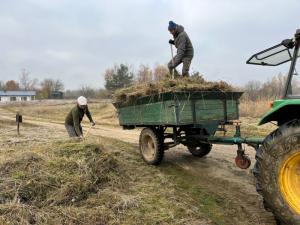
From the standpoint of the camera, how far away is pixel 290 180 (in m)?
4.39

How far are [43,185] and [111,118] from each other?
21.8 meters

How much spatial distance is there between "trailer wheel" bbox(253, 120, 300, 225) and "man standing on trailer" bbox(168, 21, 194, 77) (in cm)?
441

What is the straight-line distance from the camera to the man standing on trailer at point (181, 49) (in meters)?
8.63

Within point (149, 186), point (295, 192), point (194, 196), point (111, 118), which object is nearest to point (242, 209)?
point (194, 196)

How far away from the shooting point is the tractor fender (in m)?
4.51

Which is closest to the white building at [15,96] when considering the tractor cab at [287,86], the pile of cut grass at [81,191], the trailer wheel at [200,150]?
the trailer wheel at [200,150]

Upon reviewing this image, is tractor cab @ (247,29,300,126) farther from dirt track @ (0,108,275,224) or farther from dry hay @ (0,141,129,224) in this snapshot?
dry hay @ (0,141,129,224)

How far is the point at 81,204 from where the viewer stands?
218 inches

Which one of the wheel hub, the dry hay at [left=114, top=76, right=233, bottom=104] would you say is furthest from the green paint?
the wheel hub

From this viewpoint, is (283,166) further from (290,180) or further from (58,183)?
(58,183)

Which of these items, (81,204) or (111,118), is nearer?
(81,204)

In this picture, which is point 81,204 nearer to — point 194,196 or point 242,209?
point 194,196

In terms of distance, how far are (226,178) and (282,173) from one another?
3.22 metres

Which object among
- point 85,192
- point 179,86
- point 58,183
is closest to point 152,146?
point 179,86
